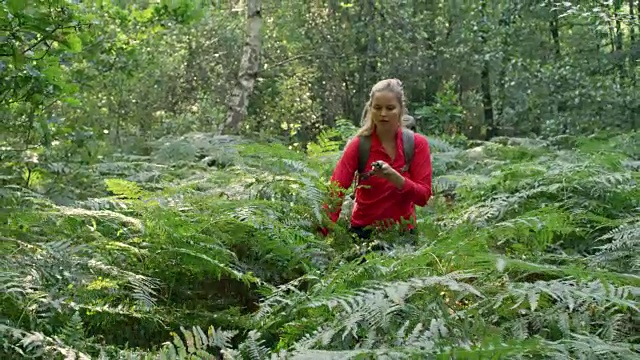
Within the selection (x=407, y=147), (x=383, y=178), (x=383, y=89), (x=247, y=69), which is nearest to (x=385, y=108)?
(x=383, y=89)

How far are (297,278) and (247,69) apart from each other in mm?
7484

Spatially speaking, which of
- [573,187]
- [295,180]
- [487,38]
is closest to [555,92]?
[487,38]

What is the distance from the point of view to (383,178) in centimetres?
449

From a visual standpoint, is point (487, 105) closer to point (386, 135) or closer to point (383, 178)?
point (386, 135)

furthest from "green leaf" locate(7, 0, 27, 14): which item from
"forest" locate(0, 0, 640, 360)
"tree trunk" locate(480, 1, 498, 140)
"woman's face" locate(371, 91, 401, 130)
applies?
"tree trunk" locate(480, 1, 498, 140)

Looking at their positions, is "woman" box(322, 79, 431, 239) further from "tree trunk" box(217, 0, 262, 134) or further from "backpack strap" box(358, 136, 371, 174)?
"tree trunk" box(217, 0, 262, 134)

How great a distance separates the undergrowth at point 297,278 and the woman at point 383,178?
0.21m

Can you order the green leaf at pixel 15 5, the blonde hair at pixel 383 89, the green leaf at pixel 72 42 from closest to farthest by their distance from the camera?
the green leaf at pixel 15 5 < the green leaf at pixel 72 42 < the blonde hair at pixel 383 89

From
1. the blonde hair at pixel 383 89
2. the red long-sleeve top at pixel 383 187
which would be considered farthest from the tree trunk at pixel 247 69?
the red long-sleeve top at pixel 383 187

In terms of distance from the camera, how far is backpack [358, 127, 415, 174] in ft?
15.5

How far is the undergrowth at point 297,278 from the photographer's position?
244 centimetres

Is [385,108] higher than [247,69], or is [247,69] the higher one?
[247,69]

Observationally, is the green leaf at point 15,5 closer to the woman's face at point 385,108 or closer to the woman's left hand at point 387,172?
the woman's left hand at point 387,172

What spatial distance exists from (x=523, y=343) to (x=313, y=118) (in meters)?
13.6
